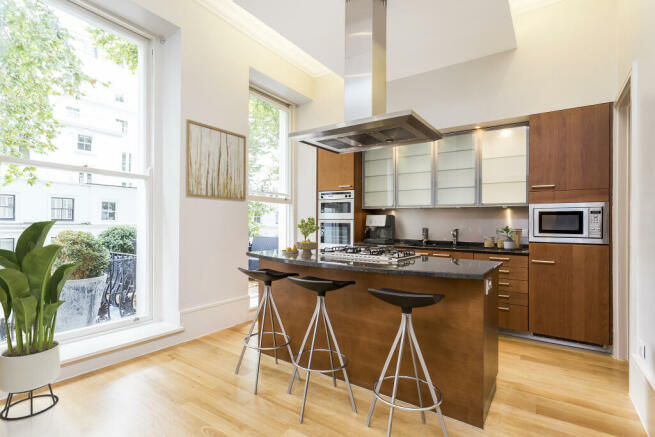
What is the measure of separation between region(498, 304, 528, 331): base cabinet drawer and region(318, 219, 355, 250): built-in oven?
194cm

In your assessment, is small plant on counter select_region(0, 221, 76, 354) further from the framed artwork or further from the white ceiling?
the white ceiling

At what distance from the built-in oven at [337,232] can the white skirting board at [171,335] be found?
1.41 meters

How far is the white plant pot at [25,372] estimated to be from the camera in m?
1.88

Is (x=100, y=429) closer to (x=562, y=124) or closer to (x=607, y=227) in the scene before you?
(x=607, y=227)

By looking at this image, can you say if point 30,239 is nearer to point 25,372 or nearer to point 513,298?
point 25,372

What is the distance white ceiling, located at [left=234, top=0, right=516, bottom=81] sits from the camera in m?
2.76

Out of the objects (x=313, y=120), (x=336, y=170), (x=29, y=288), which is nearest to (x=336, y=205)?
(x=336, y=170)

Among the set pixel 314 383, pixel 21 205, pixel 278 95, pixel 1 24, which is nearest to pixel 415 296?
pixel 314 383

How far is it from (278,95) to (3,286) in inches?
154

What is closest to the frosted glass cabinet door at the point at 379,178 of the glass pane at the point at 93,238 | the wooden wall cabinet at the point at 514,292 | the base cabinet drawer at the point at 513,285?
the wooden wall cabinet at the point at 514,292

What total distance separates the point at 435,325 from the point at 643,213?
1.43 metres

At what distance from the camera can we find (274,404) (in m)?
2.15

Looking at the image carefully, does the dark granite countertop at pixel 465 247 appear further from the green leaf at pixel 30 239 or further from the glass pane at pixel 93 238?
the green leaf at pixel 30 239

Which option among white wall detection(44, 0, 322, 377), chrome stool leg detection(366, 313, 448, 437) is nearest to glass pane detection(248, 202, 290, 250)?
white wall detection(44, 0, 322, 377)
